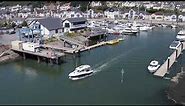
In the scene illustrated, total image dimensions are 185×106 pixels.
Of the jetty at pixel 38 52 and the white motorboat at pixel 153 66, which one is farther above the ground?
the jetty at pixel 38 52

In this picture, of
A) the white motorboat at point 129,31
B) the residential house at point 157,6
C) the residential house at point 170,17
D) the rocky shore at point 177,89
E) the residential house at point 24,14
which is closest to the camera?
the rocky shore at point 177,89

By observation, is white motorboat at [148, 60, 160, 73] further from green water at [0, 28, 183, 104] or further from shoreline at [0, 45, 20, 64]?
shoreline at [0, 45, 20, 64]

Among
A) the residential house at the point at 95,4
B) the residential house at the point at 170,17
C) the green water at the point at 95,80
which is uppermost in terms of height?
the residential house at the point at 95,4

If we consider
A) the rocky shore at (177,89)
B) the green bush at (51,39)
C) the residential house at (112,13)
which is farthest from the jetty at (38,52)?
the residential house at (112,13)

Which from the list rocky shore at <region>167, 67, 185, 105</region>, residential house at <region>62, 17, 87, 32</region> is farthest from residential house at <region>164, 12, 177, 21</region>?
rocky shore at <region>167, 67, 185, 105</region>

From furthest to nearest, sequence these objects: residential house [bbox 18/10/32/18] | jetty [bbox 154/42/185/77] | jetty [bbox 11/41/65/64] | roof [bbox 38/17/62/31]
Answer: residential house [bbox 18/10/32/18], roof [bbox 38/17/62/31], jetty [bbox 11/41/65/64], jetty [bbox 154/42/185/77]

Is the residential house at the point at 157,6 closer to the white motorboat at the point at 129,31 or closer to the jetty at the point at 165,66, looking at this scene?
the white motorboat at the point at 129,31

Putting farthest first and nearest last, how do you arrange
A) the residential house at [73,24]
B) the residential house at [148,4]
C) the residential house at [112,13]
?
the residential house at [148,4] < the residential house at [112,13] < the residential house at [73,24]
